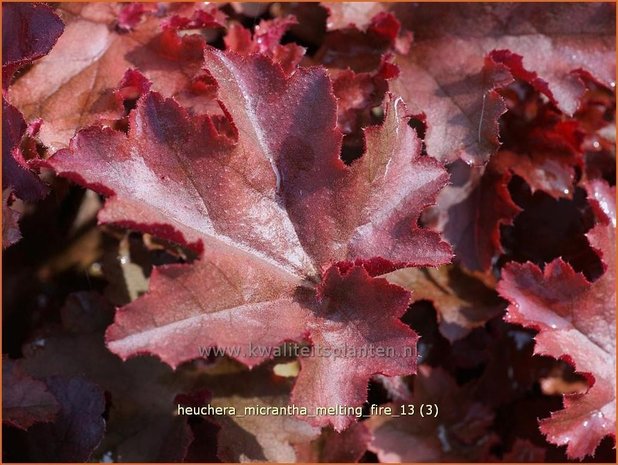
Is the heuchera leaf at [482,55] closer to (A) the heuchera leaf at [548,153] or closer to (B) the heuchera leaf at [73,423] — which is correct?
(A) the heuchera leaf at [548,153]

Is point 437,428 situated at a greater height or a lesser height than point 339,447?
lesser

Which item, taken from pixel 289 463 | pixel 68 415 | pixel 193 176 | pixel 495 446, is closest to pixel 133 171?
pixel 193 176

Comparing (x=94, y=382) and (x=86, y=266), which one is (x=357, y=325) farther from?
(x=86, y=266)

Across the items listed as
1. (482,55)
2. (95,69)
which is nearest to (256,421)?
(95,69)

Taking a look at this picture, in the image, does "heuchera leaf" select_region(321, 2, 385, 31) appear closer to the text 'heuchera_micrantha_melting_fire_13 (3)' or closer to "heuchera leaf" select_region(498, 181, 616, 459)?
the text 'heuchera_micrantha_melting_fire_13 (3)'

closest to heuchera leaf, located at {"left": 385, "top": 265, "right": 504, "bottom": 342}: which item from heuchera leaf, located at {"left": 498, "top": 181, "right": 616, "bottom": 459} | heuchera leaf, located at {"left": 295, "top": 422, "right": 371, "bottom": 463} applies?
heuchera leaf, located at {"left": 498, "top": 181, "right": 616, "bottom": 459}

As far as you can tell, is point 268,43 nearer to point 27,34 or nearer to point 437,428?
point 27,34

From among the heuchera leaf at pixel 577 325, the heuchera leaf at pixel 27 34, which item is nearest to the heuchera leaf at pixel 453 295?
the heuchera leaf at pixel 577 325
